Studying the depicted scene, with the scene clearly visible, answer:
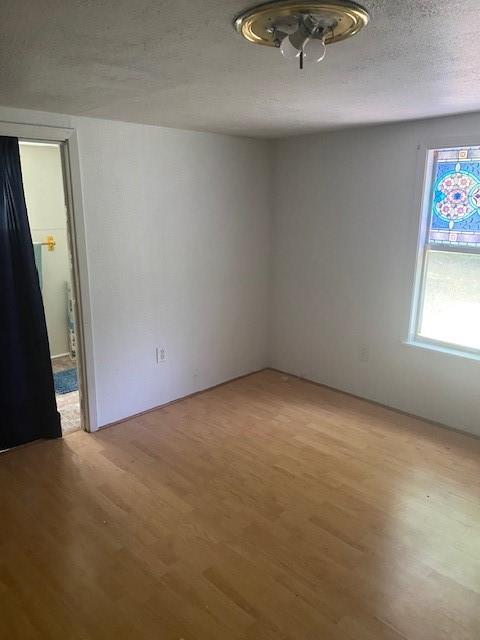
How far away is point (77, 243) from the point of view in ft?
10.3

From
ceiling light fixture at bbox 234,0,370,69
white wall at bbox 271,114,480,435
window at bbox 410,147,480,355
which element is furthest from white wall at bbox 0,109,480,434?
ceiling light fixture at bbox 234,0,370,69

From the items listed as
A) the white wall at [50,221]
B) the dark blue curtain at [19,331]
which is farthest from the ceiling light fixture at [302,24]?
the white wall at [50,221]

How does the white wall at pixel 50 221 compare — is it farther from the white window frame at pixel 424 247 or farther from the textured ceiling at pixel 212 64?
the white window frame at pixel 424 247

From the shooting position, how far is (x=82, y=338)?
129 inches

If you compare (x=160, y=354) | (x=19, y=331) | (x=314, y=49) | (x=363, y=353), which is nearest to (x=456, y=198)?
(x=363, y=353)

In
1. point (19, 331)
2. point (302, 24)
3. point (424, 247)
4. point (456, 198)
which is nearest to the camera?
point (302, 24)

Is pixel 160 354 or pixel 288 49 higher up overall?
pixel 288 49

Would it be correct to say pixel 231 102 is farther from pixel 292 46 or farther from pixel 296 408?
pixel 296 408

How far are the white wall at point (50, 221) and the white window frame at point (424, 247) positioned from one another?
3273 millimetres

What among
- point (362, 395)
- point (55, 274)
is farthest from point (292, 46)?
point (55, 274)

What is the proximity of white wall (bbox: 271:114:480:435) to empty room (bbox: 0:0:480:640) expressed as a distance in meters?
0.02

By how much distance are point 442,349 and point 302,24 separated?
8.88 feet

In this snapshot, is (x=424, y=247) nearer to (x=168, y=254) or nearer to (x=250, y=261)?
(x=250, y=261)

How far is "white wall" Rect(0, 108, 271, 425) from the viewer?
3256 mm
